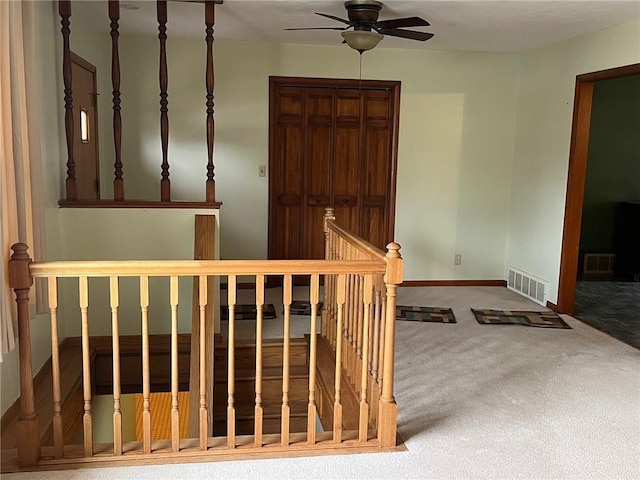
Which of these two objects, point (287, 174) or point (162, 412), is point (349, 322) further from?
point (162, 412)

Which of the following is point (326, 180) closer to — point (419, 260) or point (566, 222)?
point (419, 260)

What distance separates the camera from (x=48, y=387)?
3443 millimetres

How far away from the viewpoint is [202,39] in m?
5.37

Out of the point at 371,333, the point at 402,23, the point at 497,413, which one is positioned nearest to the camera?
the point at 371,333

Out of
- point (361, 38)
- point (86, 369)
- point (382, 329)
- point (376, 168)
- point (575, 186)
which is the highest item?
point (361, 38)

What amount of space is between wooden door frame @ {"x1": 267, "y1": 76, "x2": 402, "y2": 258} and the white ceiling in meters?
0.39

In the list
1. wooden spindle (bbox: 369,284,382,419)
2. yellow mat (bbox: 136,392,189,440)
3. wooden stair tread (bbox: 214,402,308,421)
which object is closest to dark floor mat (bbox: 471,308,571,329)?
wooden stair tread (bbox: 214,402,308,421)

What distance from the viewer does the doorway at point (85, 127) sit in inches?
169

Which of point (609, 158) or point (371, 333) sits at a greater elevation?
point (609, 158)

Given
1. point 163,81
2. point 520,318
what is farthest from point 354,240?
point 520,318

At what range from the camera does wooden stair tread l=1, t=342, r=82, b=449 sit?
9.51 feet

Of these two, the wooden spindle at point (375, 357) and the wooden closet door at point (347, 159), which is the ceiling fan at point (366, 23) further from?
the wooden spindle at point (375, 357)

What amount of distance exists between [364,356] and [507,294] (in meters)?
3.44

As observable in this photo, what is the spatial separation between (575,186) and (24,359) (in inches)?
169
